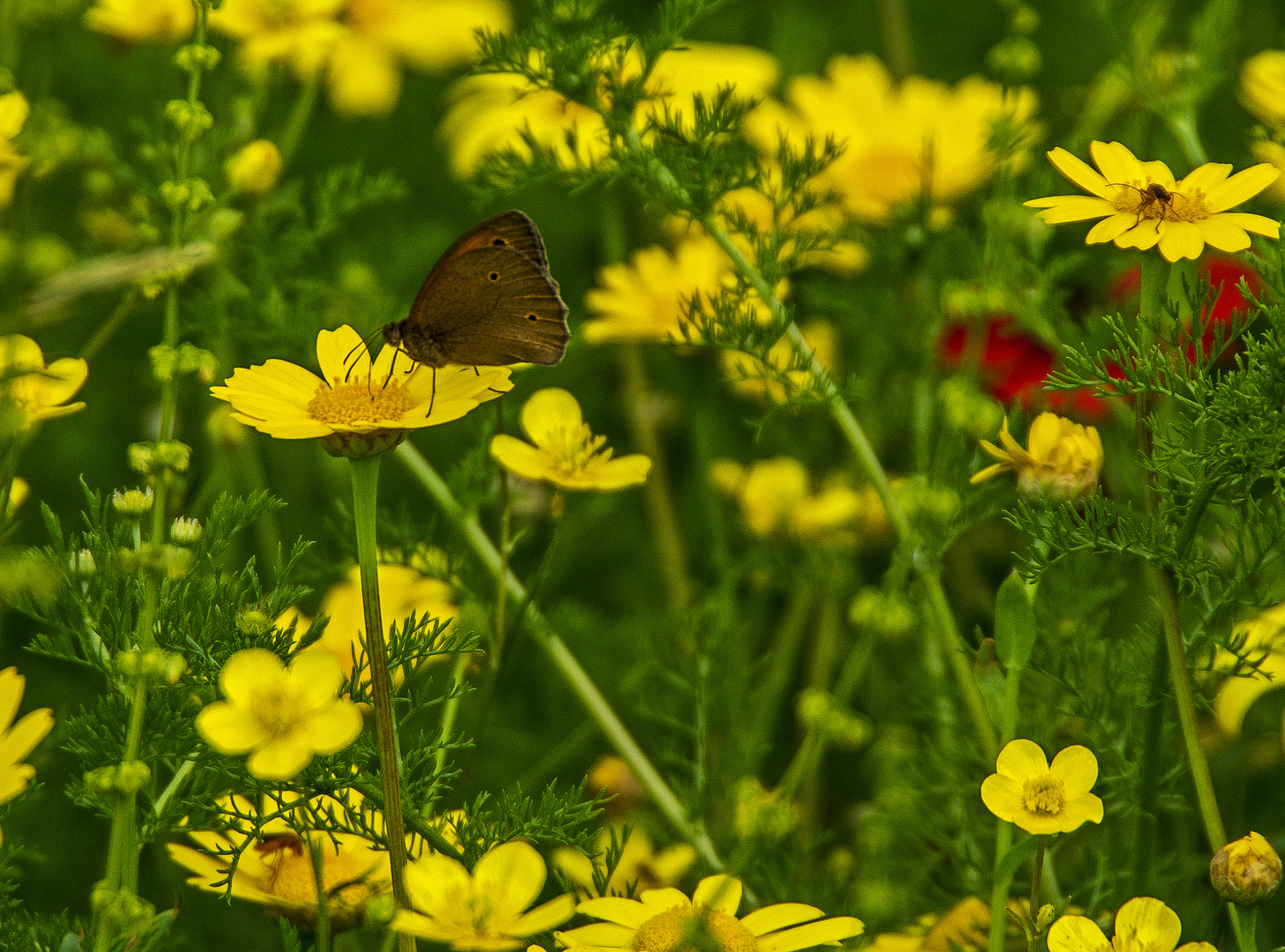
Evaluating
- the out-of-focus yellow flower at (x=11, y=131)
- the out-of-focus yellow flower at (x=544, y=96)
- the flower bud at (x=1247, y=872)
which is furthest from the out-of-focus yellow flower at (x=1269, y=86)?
the out-of-focus yellow flower at (x=11, y=131)

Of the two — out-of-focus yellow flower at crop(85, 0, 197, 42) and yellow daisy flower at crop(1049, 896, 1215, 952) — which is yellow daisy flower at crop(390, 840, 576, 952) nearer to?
yellow daisy flower at crop(1049, 896, 1215, 952)

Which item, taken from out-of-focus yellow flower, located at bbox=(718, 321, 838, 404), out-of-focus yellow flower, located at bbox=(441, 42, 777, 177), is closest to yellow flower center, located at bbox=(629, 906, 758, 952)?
out-of-focus yellow flower, located at bbox=(718, 321, 838, 404)

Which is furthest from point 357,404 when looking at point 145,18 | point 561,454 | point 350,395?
point 145,18

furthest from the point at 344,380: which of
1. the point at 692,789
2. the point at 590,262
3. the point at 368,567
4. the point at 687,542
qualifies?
the point at 590,262

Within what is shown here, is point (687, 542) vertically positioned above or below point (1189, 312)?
below

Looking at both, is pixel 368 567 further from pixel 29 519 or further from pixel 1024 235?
pixel 29 519

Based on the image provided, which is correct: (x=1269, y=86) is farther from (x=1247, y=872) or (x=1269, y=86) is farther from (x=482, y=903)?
(x=482, y=903)

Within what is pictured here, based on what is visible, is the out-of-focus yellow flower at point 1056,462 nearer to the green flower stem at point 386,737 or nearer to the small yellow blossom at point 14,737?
the green flower stem at point 386,737
